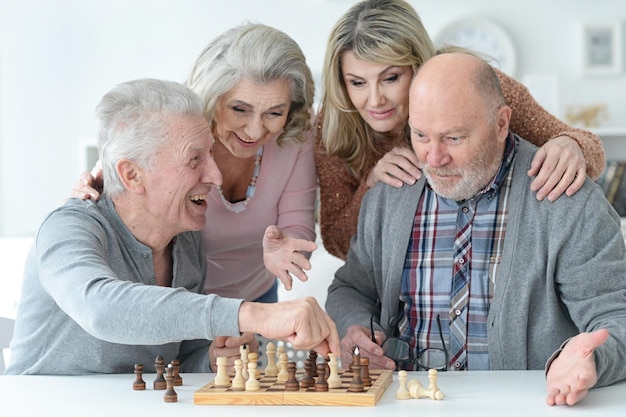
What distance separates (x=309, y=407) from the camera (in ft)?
5.36

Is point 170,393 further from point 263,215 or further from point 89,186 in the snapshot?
point 263,215

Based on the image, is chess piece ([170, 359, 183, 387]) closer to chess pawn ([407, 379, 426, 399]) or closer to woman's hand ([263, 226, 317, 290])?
woman's hand ([263, 226, 317, 290])

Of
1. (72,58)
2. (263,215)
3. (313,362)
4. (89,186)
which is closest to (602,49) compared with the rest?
(72,58)

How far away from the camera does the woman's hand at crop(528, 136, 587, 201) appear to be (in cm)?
211

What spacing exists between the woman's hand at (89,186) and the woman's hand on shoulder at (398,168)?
0.73m

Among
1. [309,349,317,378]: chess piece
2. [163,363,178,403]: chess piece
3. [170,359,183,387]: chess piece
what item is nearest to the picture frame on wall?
[309,349,317,378]: chess piece

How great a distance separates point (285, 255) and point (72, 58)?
3921mm

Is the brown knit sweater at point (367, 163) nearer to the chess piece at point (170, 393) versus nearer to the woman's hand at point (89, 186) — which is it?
the woman's hand at point (89, 186)

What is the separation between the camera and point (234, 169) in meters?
2.57

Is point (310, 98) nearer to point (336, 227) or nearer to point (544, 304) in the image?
point (336, 227)

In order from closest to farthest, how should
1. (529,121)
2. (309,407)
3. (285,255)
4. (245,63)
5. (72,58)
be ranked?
(309,407) → (285,255) → (245,63) → (529,121) → (72,58)

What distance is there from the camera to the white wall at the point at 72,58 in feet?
18.3

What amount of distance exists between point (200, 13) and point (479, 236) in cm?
379

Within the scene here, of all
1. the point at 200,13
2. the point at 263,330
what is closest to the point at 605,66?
the point at 200,13
